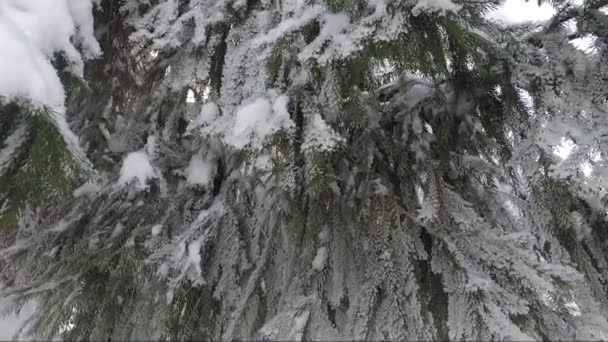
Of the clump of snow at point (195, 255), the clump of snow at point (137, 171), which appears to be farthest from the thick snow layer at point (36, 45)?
the clump of snow at point (195, 255)

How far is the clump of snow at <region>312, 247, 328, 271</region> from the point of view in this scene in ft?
6.53

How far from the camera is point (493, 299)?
1.65 meters

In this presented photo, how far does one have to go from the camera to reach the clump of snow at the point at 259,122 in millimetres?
1616

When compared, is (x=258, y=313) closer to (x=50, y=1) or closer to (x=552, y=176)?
(x=552, y=176)

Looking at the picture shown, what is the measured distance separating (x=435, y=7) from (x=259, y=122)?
703mm

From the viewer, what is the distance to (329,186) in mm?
2041

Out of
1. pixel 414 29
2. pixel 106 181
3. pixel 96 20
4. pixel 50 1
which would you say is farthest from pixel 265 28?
pixel 96 20

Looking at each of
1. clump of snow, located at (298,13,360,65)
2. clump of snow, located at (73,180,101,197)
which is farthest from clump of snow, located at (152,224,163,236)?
clump of snow, located at (298,13,360,65)

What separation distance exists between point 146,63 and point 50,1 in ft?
4.18

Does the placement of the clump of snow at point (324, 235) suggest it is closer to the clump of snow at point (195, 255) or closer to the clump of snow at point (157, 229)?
the clump of snow at point (195, 255)

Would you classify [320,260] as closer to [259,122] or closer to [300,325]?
[300,325]

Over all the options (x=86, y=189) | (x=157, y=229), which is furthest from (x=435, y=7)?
(x=86, y=189)

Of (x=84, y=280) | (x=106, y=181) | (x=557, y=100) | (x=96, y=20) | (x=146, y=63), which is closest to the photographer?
(x=557, y=100)

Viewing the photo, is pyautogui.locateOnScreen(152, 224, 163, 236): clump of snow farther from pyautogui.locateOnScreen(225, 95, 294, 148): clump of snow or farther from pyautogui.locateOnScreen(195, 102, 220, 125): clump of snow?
pyautogui.locateOnScreen(225, 95, 294, 148): clump of snow
